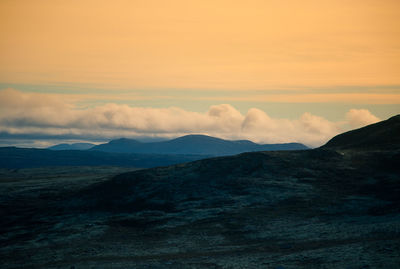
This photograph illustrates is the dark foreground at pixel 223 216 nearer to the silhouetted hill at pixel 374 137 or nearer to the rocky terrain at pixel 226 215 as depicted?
the rocky terrain at pixel 226 215

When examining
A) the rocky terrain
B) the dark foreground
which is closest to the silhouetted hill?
the rocky terrain

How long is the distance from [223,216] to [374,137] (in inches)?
2828

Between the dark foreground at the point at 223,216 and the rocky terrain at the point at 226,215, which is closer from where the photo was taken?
the dark foreground at the point at 223,216

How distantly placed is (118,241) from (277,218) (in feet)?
86.6

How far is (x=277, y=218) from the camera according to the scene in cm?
7231

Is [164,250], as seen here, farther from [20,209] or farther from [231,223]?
[20,209]

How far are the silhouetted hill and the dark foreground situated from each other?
8052 mm

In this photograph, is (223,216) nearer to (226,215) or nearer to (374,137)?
(226,215)

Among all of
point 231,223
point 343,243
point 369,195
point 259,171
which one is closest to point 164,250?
point 231,223

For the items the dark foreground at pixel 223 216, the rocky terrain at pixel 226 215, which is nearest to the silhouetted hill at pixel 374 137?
the rocky terrain at pixel 226 215

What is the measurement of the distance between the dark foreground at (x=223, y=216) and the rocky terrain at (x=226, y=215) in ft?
0.64

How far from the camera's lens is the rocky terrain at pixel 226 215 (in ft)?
164

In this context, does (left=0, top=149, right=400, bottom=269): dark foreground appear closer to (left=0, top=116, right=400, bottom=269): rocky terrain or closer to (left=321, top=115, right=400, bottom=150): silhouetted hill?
(left=0, top=116, right=400, bottom=269): rocky terrain

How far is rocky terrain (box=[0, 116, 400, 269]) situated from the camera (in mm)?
49875
